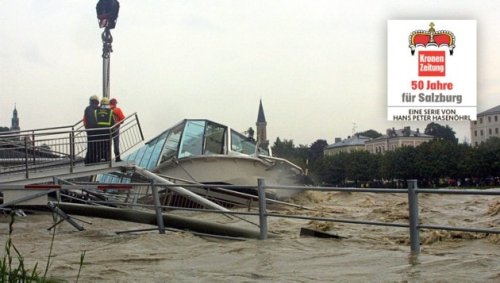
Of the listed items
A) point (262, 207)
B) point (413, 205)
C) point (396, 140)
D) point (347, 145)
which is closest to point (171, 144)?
point (262, 207)

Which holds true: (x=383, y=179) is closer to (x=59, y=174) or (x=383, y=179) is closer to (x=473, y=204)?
(x=473, y=204)

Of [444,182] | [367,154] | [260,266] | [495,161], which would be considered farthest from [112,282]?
[367,154]

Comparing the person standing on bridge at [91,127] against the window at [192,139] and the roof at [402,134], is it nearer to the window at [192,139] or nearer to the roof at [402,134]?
the window at [192,139]

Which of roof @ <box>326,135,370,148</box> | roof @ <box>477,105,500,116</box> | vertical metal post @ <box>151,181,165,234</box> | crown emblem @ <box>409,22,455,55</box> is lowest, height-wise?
vertical metal post @ <box>151,181,165,234</box>

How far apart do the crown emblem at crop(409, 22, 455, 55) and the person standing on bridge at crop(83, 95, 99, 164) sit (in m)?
8.70

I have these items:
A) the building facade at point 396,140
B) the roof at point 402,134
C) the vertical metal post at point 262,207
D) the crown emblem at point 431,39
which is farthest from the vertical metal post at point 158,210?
the roof at point 402,134

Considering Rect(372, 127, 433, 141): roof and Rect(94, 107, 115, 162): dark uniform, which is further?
Rect(372, 127, 433, 141): roof

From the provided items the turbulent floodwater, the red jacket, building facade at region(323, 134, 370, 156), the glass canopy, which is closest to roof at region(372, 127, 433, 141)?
building facade at region(323, 134, 370, 156)

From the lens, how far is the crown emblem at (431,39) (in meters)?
18.4

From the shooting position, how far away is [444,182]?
8231 cm

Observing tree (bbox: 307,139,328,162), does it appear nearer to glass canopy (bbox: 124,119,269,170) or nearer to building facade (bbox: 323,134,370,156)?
building facade (bbox: 323,134,370,156)

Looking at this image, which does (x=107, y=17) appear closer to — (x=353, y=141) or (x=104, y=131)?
(x=104, y=131)

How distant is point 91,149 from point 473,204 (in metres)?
16.3

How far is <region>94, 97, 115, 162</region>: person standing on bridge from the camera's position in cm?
1462
